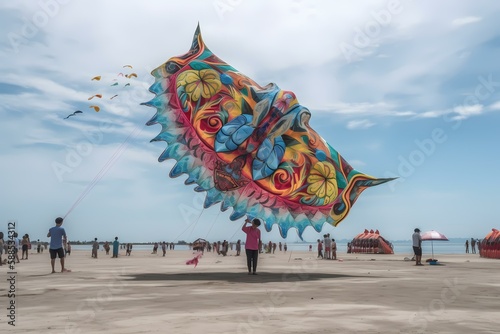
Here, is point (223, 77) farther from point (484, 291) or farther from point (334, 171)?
point (484, 291)

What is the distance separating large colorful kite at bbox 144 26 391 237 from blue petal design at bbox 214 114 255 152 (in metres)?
0.06

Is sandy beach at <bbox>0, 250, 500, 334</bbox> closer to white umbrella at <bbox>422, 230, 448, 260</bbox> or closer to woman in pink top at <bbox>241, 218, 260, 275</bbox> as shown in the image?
woman in pink top at <bbox>241, 218, 260, 275</bbox>

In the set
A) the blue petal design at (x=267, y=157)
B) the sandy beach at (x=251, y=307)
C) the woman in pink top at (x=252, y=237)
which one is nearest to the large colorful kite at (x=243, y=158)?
the blue petal design at (x=267, y=157)

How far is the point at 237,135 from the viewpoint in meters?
16.6

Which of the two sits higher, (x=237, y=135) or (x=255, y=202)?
(x=237, y=135)

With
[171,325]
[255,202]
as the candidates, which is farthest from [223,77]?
[171,325]

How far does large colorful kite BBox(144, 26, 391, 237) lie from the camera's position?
17078mm

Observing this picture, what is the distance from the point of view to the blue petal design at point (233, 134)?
654 inches

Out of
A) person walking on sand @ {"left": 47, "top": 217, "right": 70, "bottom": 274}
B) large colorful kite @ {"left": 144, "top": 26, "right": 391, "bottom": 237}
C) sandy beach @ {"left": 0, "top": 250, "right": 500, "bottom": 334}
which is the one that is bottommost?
sandy beach @ {"left": 0, "top": 250, "right": 500, "bottom": 334}

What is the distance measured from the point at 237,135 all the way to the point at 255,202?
2280 mm

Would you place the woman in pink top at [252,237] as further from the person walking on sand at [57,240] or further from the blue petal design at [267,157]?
the person walking on sand at [57,240]

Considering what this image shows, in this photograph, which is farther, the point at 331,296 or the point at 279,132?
the point at 279,132

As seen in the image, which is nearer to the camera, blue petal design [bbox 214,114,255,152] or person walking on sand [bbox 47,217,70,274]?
blue petal design [bbox 214,114,255,152]

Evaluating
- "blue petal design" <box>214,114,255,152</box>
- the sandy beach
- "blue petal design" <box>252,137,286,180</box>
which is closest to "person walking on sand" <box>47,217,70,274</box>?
the sandy beach
